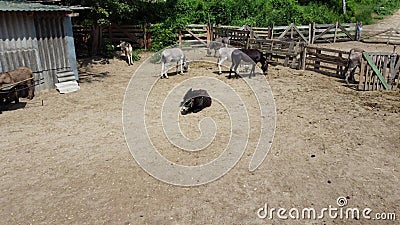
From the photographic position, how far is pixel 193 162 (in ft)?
22.2

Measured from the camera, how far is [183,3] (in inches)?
967

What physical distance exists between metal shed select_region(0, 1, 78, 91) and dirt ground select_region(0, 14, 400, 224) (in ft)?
6.49

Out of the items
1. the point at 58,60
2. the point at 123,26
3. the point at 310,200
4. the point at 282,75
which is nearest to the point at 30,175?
the point at 310,200

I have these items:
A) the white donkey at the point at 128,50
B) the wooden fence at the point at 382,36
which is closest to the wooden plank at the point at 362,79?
the white donkey at the point at 128,50

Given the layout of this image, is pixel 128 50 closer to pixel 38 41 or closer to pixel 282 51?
pixel 38 41

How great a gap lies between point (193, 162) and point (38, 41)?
27.8 feet

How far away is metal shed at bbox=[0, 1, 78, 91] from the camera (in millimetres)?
11125

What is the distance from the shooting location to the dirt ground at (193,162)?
5246 mm

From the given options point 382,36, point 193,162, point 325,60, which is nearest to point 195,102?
point 193,162

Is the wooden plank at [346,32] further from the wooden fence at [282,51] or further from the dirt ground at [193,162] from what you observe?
the dirt ground at [193,162]

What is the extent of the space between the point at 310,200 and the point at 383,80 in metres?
8.13

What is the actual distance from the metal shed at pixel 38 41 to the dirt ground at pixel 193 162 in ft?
6.49

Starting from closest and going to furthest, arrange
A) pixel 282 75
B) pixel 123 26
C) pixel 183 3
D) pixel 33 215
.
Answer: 1. pixel 33 215
2. pixel 282 75
3. pixel 123 26
4. pixel 183 3

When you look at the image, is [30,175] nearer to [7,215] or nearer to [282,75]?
[7,215]
